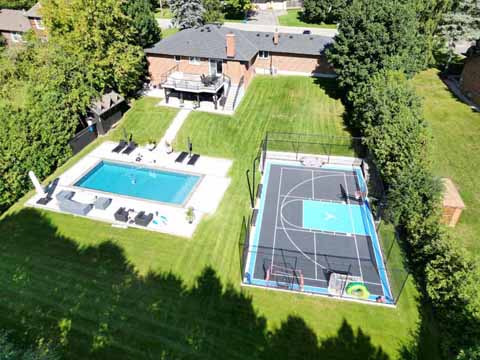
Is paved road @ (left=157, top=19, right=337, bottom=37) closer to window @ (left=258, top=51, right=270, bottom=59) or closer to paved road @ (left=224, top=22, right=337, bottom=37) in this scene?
paved road @ (left=224, top=22, right=337, bottom=37)

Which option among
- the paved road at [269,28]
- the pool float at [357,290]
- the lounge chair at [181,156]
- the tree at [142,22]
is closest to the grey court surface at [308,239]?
the pool float at [357,290]

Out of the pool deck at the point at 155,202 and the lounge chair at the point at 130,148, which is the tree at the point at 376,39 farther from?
the lounge chair at the point at 130,148

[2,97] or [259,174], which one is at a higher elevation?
[2,97]

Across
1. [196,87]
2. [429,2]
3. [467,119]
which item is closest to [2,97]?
[196,87]

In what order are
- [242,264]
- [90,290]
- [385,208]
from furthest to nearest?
[385,208]
[242,264]
[90,290]

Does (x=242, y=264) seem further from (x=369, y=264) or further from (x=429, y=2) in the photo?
(x=429, y=2)

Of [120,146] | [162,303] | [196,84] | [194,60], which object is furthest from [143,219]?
[194,60]
